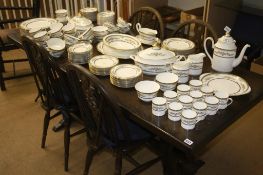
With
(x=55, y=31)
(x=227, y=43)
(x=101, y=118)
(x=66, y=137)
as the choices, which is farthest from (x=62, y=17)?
(x=227, y=43)

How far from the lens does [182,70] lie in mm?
1501

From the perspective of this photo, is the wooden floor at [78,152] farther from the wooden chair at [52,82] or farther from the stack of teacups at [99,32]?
the stack of teacups at [99,32]

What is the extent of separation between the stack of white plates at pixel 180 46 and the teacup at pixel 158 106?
0.54 m

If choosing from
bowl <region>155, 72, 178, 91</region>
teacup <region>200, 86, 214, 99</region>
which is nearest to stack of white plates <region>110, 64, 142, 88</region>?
bowl <region>155, 72, 178, 91</region>

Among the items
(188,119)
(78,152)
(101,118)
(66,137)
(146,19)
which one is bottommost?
(78,152)

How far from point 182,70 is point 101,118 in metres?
0.46

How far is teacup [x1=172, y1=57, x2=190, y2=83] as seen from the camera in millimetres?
1503

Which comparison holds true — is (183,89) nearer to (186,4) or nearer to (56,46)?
(56,46)

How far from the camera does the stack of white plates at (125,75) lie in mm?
1486

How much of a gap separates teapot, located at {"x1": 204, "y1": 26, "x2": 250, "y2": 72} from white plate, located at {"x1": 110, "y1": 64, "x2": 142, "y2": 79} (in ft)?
1.36

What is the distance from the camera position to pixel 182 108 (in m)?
1.28

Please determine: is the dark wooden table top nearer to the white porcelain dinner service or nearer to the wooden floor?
the white porcelain dinner service

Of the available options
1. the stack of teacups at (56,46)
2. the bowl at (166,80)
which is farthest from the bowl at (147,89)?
the stack of teacups at (56,46)

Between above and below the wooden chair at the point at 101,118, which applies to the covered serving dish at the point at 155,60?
above
